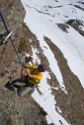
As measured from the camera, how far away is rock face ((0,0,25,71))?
1632 cm

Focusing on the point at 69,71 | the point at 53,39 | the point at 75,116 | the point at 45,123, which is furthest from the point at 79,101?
the point at 53,39

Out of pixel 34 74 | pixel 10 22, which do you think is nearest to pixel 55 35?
pixel 10 22

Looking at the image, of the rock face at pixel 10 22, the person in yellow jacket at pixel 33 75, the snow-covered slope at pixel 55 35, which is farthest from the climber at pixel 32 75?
the snow-covered slope at pixel 55 35

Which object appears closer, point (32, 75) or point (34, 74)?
point (32, 75)

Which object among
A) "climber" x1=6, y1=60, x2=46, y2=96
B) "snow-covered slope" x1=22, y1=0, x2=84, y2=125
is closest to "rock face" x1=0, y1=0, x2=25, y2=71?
"climber" x1=6, y1=60, x2=46, y2=96

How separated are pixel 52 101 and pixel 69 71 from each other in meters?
8.31

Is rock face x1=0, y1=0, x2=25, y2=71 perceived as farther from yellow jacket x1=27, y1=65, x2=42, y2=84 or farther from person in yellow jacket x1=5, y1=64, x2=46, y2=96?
yellow jacket x1=27, y1=65, x2=42, y2=84

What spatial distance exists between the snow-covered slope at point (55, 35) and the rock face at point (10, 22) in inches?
351

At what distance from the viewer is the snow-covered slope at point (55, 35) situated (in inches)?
1082

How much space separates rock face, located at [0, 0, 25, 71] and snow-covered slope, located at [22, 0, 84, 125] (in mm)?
8904

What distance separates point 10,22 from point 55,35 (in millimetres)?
28666

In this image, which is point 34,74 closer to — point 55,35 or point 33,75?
point 33,75

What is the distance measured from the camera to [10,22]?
55.0ft

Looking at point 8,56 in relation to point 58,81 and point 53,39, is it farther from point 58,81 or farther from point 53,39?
point 53,39
